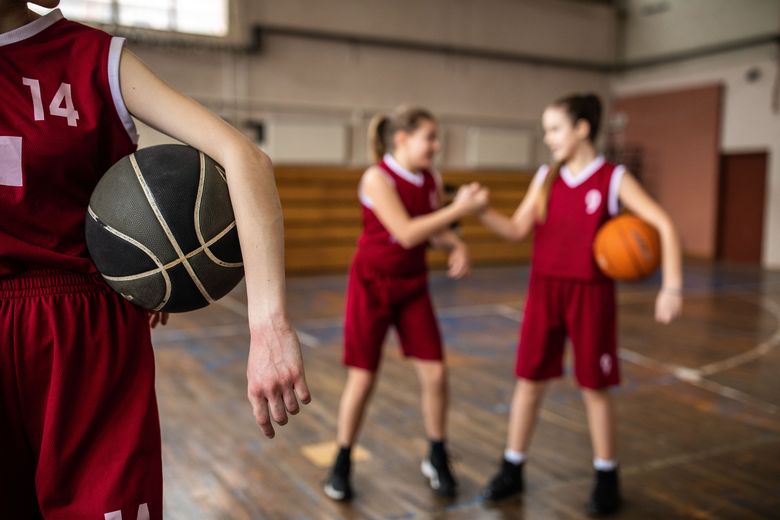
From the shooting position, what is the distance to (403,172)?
291cm

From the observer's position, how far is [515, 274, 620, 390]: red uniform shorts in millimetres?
2631

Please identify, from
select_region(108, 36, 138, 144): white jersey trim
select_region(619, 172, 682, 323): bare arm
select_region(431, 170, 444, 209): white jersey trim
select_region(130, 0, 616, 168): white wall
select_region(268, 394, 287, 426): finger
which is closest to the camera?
select_region(268, 394, 287, 426): finger

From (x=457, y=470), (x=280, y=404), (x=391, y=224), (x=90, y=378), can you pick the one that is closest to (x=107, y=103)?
(x=90, y=378)

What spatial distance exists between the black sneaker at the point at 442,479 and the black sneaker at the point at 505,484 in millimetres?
132

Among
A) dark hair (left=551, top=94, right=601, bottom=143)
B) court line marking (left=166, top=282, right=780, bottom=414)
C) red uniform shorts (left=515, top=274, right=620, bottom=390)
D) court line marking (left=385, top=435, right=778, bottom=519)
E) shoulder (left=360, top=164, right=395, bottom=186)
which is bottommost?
court line marking (left=166, top=282, right=780, bottom=414)

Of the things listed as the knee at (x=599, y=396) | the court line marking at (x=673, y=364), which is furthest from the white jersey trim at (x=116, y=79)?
the court line marking at (x=673, y=364)

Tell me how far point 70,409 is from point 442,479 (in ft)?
6.51

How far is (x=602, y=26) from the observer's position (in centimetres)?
1366

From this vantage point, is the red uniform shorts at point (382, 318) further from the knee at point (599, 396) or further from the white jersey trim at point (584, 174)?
the white jersey trim at point (584, 174)

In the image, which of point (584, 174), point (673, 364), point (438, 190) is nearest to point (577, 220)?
point (584, 174)

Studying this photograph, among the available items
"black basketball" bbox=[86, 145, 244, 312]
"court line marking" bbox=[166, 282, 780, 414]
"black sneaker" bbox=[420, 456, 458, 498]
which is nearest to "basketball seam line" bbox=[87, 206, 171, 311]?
"black basketball" bbox=[86, 145, 244, 312]

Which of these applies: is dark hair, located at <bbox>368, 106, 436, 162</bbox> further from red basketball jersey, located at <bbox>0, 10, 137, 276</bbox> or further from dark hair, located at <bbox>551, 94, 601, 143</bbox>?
red basketball jersey, located at <bbox>0, 10, 137, 276</bbox>

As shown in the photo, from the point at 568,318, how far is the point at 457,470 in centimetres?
89

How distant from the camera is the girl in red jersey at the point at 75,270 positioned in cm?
102
